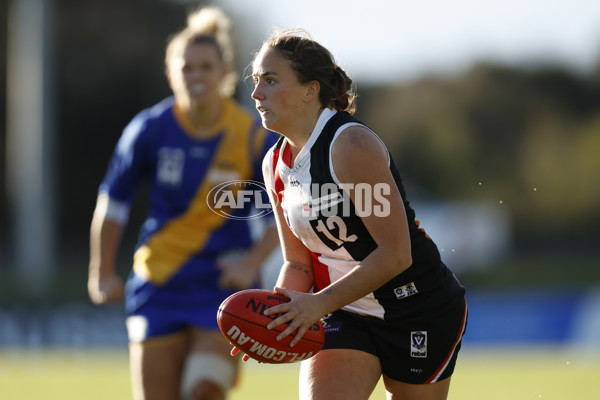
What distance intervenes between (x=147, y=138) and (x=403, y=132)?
36094mm

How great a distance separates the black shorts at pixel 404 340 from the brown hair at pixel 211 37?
6.27 feet

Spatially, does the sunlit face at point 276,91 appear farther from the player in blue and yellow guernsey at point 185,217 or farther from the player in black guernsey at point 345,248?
the player in blue and yellow guernsey at point 185,217

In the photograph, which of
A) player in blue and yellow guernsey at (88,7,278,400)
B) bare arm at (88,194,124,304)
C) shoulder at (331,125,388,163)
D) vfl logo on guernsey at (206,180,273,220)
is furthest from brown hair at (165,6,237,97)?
shoulder at (331,125,388,163)

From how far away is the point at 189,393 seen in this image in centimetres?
470

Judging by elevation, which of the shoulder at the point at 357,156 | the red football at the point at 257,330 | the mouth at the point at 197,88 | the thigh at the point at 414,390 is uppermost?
the mouth at the point at 197,88

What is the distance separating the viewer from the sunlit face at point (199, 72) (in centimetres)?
496

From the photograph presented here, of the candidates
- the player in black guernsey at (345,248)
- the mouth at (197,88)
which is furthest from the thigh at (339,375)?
the mouth at (197,88)

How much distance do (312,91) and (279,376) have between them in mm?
8139

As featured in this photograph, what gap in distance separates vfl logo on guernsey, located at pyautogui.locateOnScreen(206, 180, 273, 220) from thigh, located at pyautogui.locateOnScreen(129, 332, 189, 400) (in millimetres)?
676

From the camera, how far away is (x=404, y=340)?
3.71 m

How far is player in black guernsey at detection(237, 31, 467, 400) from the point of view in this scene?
3.37m

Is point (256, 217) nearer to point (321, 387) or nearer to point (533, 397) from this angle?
point (321, 387)

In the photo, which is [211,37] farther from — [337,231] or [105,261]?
[337,231]

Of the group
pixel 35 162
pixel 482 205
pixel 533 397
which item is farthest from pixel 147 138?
pixel 482 205
